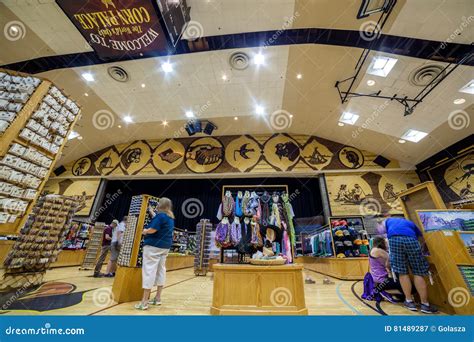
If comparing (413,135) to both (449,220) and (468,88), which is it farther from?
(449,220)

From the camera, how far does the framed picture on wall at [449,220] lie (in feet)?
8.51

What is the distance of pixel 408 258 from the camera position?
2.64 metres

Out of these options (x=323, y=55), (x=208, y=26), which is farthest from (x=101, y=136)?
(x=323, y=55)

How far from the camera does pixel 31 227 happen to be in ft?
10.1

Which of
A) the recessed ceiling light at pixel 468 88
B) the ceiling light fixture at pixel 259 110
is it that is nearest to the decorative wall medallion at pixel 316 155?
the ceiling light fixture at pixel 259 110

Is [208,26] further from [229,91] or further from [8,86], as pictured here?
[8,86]

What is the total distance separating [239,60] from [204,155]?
5228 mm

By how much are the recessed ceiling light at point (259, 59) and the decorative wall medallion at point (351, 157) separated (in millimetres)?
5891

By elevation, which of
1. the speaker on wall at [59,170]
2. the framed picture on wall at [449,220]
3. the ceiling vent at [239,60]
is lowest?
the framed picture on wall at [449,220]

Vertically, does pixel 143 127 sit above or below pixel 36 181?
above

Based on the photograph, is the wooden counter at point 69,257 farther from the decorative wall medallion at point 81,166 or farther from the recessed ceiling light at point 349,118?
the recessed ceiling light at point 349,118

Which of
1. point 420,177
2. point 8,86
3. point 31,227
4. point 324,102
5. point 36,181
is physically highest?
point 324,102
